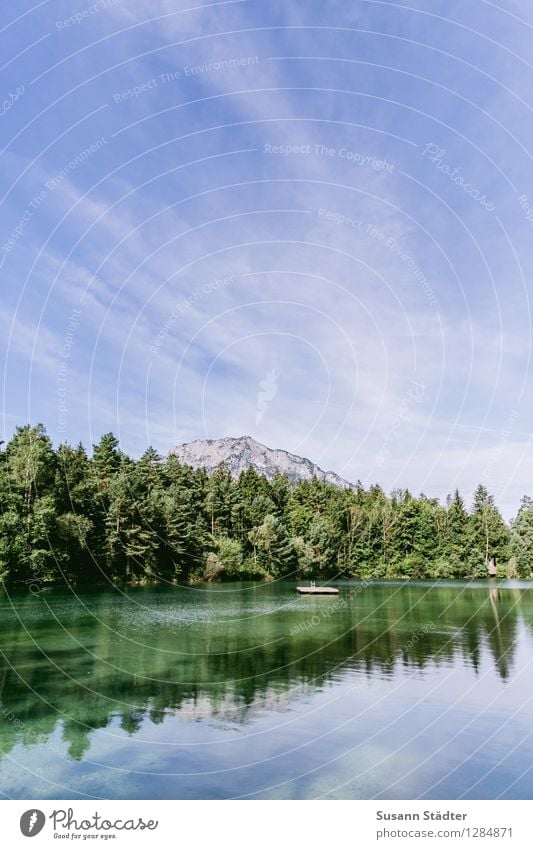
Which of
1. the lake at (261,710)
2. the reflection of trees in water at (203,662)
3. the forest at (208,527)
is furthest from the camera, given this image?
the forest at (208,527)

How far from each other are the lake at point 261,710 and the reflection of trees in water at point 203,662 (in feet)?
0.32

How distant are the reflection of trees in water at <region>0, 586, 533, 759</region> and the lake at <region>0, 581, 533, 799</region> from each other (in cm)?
10

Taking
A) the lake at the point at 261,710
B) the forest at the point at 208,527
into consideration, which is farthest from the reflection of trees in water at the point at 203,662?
the forest at the point at 208,527

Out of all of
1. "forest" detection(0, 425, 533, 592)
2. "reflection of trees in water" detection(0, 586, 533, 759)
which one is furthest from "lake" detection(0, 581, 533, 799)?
"forest" detection(0, 425, 533, 592)

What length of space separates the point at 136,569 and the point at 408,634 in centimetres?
4774

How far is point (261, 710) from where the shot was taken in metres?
20.1

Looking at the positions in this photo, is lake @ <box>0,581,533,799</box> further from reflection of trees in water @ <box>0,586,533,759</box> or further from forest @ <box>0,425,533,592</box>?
forest @ <box>0,425,533,592</box>

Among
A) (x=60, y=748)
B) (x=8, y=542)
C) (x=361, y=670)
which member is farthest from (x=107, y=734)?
(x=8, y=542)

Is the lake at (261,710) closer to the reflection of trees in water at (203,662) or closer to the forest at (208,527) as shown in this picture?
the reflection of trees in water at (203,662)

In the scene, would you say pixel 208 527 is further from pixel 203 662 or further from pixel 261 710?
pixel 261 710

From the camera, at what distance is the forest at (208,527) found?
61.9m

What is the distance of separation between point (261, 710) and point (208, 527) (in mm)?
76024

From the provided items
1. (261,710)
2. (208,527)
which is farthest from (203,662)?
(208,527)
